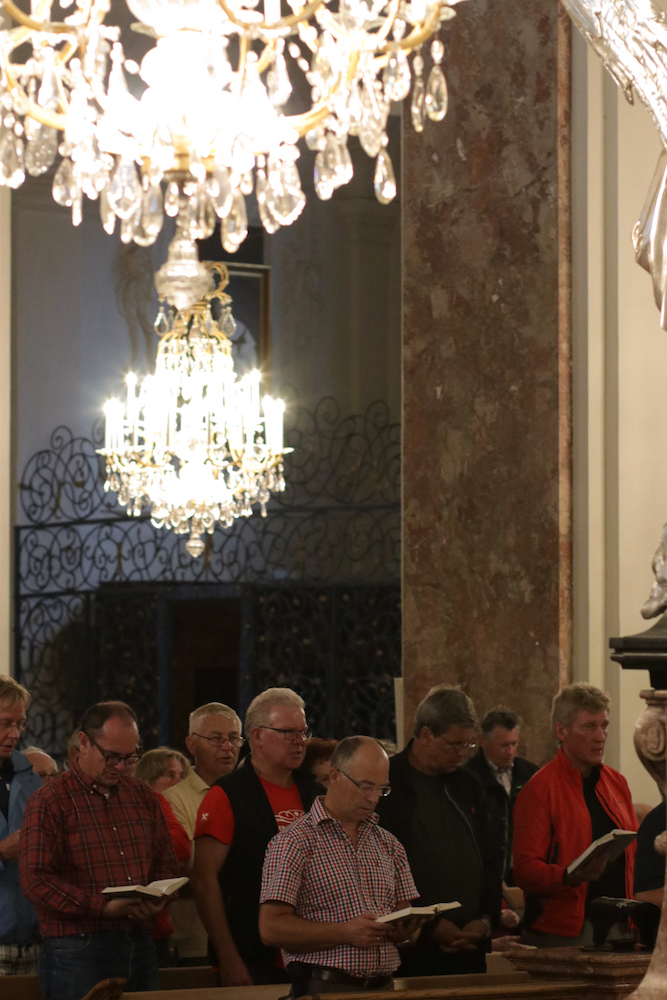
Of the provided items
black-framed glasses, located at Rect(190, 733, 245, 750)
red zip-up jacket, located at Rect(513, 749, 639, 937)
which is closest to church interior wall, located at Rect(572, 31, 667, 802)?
red zip-up jacket, located at Rect(513, 749, 639, 937)

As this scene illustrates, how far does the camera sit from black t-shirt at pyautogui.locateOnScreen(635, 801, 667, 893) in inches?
174

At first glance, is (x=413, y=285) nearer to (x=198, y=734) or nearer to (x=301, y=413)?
(x=198, y=734)

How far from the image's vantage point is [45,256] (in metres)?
14.3

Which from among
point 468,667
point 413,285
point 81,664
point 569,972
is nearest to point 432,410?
point 413,285

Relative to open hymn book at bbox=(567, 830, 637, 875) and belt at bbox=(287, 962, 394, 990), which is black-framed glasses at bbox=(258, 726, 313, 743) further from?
open hymn book at bbox=(567, 830, 637, 875)

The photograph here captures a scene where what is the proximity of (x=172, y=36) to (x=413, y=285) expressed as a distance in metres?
3.30

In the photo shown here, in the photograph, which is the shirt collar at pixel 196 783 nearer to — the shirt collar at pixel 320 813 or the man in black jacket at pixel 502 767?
the man in black jacket at pixel 502 767

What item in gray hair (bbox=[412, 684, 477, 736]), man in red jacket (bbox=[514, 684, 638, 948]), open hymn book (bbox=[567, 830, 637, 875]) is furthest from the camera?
man in red jacket (bbox=[514, 684, 638, 948])

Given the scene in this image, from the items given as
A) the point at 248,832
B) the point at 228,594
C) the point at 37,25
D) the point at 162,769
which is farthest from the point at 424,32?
the point at 228,594

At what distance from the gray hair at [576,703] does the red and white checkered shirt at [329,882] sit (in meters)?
1.12

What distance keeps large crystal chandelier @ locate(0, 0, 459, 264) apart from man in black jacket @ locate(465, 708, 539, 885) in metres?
2.64

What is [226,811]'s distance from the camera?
16.8 ft

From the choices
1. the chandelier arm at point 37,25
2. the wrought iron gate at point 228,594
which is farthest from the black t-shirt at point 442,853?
the wrought iron gate at point 228,594

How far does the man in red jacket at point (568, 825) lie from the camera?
210 inches
